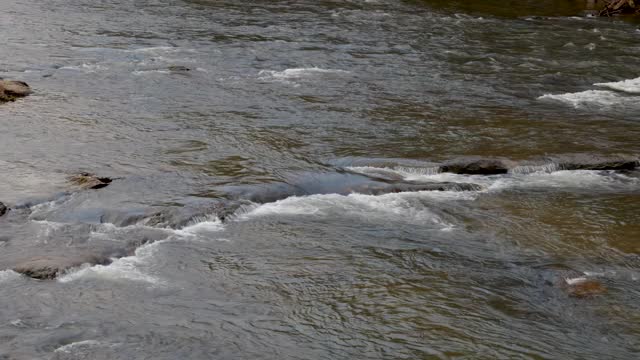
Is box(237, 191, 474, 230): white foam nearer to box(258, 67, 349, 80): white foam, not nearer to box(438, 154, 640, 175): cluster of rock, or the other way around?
box(438, 154, 640, 175): cluster of rock

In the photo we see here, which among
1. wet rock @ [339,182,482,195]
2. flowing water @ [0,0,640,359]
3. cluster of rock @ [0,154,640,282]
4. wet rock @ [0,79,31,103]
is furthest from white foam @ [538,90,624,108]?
wet rock @ [0,79,31,103]

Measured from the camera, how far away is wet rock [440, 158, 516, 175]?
1184 cm

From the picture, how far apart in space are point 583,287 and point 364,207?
2.93 meters

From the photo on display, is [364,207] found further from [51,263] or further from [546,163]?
[51,263]

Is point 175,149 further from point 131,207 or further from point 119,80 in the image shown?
point 119,80

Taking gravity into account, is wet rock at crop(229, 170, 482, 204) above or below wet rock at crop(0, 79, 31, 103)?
below

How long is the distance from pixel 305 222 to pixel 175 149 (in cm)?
329

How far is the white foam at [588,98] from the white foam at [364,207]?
5608mm

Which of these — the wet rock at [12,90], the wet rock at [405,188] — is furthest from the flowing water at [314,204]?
the wet rock at [12,90]

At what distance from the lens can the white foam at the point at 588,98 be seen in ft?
51.2

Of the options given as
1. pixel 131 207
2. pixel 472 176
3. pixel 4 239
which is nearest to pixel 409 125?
pixel 472 176

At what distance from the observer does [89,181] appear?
35.4ft

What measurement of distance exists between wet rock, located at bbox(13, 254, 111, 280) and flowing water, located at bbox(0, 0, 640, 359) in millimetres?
95

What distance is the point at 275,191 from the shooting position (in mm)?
10844
